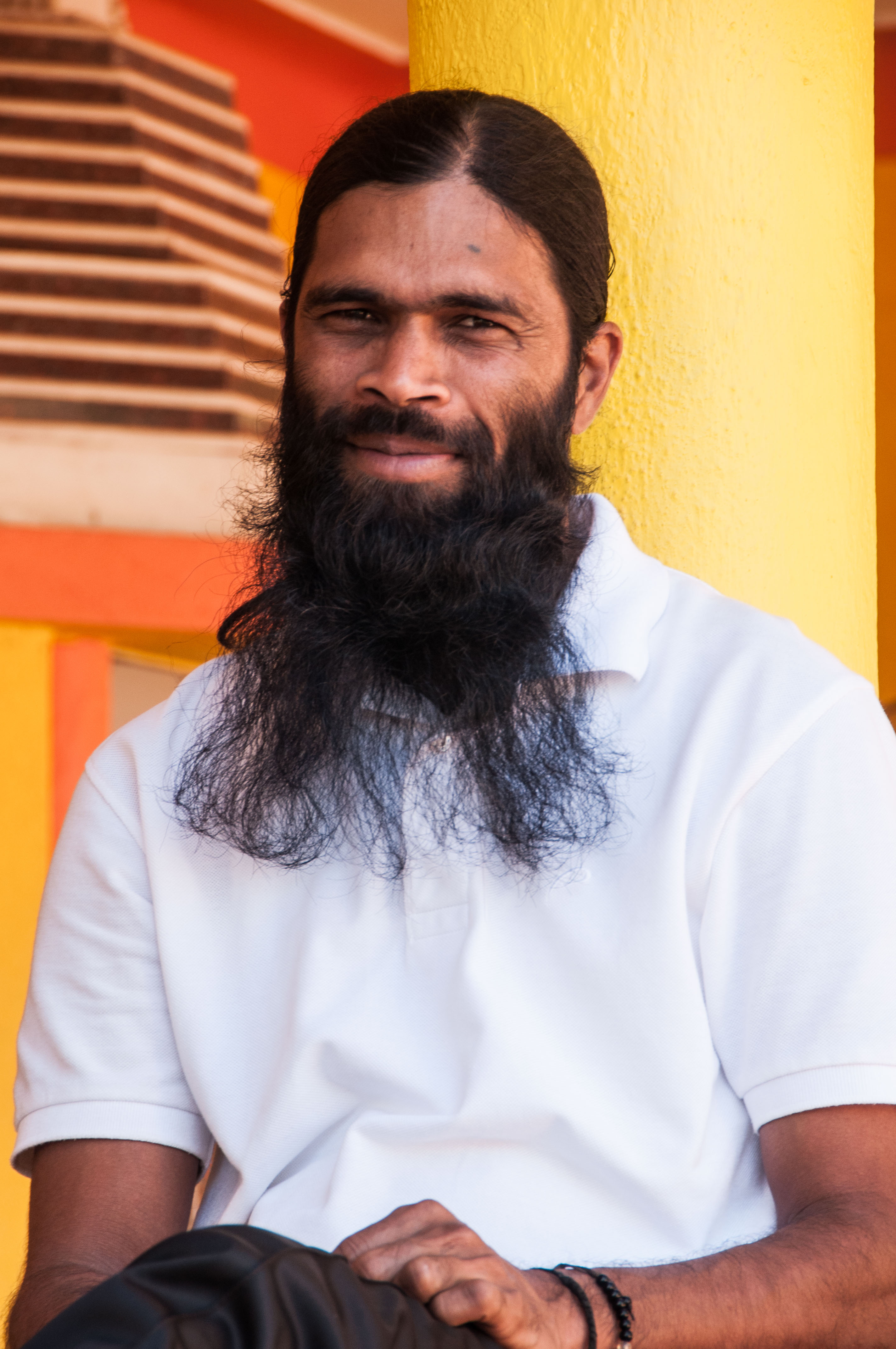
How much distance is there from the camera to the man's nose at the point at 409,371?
6.64 feet

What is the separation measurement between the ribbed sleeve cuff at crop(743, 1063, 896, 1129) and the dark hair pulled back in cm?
105

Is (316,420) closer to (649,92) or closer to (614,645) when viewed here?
(614,645)

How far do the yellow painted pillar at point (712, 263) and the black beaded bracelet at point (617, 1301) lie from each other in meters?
1.15

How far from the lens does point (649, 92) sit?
2.42m

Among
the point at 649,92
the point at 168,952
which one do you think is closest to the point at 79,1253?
the point at 168,952

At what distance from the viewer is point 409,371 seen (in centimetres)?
202

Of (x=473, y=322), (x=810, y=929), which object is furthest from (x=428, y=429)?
(x=810, y=929)

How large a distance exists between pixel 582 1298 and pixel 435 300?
1.21 m

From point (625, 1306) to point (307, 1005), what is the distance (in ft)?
1.67

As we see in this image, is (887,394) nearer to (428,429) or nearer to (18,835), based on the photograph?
(18,835)

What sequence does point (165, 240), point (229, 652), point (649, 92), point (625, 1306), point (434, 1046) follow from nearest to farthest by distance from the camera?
point (625, 1306)
point (434, 1046)
point (229, 652)
point (649, 92)
point (165, 240)

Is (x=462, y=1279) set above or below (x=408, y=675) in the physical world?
below

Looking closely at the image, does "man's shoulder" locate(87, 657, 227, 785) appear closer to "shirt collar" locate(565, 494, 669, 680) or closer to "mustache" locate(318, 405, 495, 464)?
"mustache" locate(318, 405, 495, 464)

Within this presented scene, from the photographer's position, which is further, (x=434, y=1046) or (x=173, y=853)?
(x=173, y=853)
